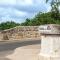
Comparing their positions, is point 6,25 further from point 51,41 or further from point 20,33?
point 51,41

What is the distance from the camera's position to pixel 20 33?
28328 mm

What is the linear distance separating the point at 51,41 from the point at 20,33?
19.3m

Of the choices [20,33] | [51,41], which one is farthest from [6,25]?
[51,41]

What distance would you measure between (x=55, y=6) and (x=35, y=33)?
12.1 metres

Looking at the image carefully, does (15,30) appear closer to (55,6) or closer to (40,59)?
(55,6)

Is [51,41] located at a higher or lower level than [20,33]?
higher

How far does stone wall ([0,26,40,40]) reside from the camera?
1107 inches

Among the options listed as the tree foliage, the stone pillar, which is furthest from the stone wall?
the stone pillar

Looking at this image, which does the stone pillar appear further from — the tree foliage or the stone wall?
the tree foliage

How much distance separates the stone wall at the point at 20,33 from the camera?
28.1 metres

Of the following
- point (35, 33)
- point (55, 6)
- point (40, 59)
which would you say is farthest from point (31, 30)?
point (40, 59)

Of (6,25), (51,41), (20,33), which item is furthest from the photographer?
(6,25)

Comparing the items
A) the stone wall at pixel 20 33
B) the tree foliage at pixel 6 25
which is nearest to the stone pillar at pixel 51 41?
the stone wall at pixel 20 33

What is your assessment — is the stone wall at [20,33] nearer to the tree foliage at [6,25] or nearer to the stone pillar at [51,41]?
the tree foliage at [6,25]
